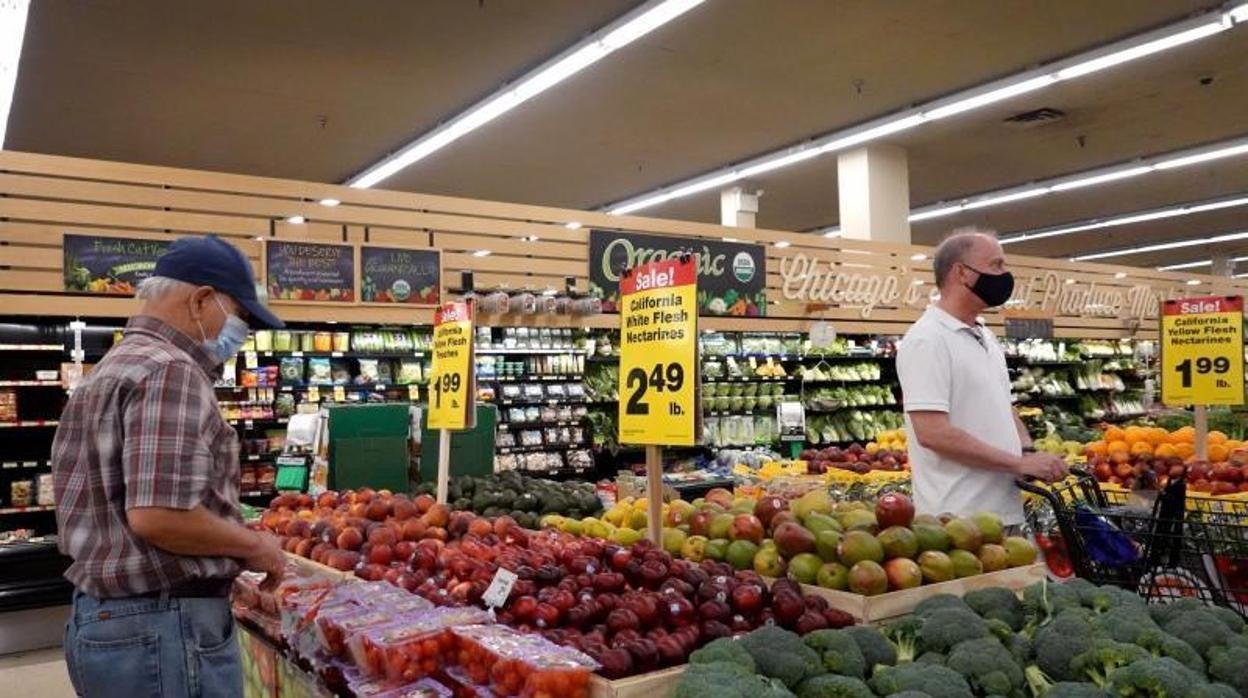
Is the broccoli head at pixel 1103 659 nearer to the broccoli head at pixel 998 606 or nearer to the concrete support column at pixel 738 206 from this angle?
the broccoli head at pixel 998 606

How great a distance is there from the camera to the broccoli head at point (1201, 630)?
1.77m

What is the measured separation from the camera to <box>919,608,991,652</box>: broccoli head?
5.99 ft

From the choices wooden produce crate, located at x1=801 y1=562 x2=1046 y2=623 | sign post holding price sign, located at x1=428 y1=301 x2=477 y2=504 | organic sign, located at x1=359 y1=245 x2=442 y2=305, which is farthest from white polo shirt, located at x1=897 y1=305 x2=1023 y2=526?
organic sign, located at x1=359 y1=245 x2=442 y2=305

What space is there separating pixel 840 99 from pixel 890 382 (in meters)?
3.39

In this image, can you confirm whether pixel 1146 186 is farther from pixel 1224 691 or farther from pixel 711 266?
pixel 1224 691

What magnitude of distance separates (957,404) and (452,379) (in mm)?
2055

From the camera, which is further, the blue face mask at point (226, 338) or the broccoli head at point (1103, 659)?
the blue face mask at point (226, 338)

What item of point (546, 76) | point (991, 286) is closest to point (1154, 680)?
point (991, 286)

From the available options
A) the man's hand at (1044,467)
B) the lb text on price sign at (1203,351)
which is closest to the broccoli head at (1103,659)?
the man's hand at (1044,467)

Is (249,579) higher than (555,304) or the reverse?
the reverse

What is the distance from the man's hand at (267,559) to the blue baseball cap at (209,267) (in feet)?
1.81

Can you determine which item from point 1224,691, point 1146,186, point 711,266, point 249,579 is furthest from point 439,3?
point 1146,186

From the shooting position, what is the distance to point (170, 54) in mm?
8836

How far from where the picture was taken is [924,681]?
161 centimetres
